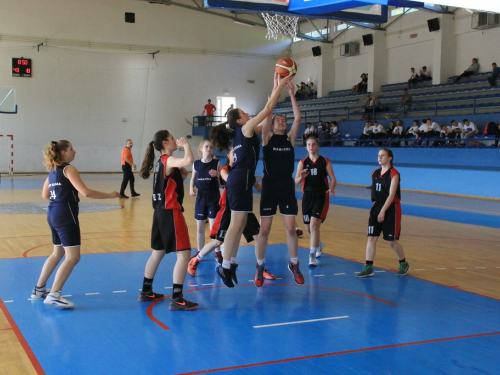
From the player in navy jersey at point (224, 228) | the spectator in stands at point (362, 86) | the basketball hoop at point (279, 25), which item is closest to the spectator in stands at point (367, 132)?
the spectator in stands at point (362, 86)

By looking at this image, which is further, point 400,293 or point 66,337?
point 400,293

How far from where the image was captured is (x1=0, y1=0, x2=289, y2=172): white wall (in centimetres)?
2733

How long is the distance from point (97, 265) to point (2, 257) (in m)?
1.49

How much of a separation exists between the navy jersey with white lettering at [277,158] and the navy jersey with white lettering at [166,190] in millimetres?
1065

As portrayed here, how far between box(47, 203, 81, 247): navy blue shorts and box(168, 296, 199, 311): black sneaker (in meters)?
1.09

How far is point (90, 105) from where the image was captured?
2862cm

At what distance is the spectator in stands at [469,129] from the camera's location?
18553 mm

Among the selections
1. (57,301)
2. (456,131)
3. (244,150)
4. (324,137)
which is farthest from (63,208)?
(324,137)

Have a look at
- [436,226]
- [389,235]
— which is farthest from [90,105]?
[389,235]

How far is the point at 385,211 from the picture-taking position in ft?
22.1

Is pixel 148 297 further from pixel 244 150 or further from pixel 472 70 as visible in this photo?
pixel 472 70

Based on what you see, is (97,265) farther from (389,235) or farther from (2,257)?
(389,235)

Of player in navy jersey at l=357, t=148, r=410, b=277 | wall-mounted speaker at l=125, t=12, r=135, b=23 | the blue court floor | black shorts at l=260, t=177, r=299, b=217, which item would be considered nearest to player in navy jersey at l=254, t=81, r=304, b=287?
black shorts at l=260, t=177, r=299, b=217

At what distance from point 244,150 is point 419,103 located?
1927cm
